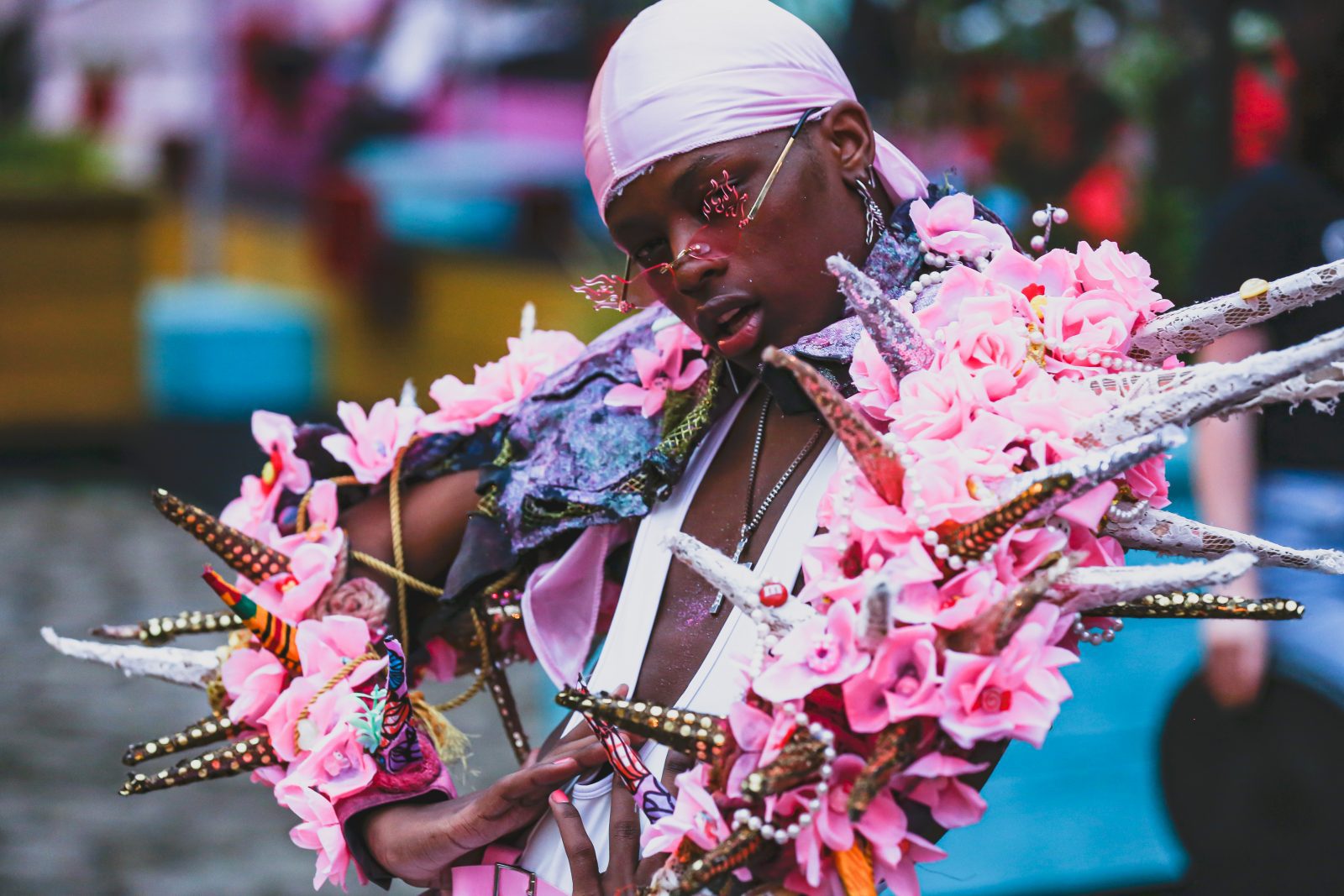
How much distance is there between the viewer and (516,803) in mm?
1842

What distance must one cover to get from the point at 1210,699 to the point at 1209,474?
56cm

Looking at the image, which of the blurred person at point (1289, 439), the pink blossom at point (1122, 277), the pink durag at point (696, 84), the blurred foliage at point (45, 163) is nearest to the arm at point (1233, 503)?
the blurred person at point (1289, 439)

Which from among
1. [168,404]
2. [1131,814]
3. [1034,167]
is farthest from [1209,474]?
[168,404]

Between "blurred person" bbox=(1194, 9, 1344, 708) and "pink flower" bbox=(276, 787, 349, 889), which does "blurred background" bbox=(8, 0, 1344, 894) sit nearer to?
"blurred person" bbox=(1194, 9, 1344, 708)

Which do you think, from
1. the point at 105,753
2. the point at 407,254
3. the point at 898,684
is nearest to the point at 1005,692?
the point at 898,684

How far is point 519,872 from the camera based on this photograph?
193 centimetres

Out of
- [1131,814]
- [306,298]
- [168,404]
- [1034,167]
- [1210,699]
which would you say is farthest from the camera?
[306,298]

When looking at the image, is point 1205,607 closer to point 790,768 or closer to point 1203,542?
point 1203,542

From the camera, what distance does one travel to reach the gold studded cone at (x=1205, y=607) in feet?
5.29

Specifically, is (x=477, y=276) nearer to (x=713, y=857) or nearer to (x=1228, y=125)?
(x=1228, y=125)

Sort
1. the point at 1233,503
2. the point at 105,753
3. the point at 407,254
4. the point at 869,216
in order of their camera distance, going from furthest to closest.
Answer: the point at 407,254
the point at 105,753
the point at 1233,503
the point at 869,216

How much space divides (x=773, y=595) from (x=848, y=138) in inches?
24.6

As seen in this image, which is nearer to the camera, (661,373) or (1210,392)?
(1210,392)

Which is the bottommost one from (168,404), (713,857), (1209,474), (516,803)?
(713,857)
